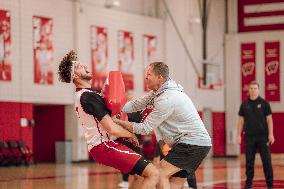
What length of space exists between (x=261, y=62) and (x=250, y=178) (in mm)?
19399

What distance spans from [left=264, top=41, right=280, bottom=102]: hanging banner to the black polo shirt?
61.2 ft

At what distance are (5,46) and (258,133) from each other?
12.1 metres

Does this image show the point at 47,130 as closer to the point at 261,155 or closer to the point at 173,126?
the point at 261,155

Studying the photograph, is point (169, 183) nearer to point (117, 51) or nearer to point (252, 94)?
point (252, 94)

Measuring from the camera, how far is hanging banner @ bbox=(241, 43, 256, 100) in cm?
3242

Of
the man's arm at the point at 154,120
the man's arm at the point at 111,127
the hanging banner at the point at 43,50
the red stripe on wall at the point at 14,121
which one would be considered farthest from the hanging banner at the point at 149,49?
the man's arm at the point at 111,127

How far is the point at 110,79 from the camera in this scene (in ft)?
27.4

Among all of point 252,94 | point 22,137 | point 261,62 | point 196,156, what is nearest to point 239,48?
point 261,62

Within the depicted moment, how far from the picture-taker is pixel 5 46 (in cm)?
2308

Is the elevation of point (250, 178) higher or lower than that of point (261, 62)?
lower

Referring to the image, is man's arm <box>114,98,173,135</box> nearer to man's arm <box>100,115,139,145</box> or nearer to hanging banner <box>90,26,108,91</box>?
man's arm <box>100,115,139,145</box>

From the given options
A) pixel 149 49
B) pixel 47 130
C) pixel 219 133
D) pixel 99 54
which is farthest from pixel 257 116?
pixel 219 133

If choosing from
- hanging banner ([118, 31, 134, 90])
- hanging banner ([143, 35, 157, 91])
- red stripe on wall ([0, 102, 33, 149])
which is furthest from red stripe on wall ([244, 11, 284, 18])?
red stripe on wall ([0, 102, 33, 149])

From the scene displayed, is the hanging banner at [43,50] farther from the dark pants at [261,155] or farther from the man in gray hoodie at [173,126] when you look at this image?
the man in gray hoodie at [173,126]
